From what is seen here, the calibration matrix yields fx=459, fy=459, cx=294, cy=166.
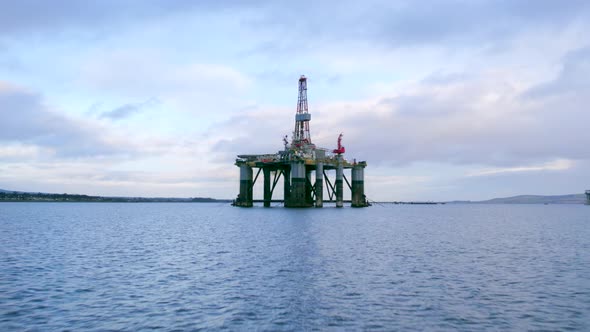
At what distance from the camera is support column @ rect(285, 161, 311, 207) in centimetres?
12425

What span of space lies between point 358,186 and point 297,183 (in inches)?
1343

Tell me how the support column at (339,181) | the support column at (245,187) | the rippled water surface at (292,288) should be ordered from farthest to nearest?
the support column at (339,181) < the support column at (245,187) < the rippled water surface at (292,288)

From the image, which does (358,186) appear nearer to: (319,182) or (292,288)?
(319,182)

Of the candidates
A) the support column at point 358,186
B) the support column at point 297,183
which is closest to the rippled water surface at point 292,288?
the support column at point 297,183

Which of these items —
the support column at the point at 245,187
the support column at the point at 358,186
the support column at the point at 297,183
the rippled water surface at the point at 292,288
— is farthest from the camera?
the support column at the point at 358,186

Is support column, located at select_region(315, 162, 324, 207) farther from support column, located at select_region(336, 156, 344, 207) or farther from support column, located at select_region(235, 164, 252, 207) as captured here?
support column, located at select_region(235, 164, 252, 207)

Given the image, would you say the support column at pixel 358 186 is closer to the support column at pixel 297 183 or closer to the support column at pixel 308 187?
the support column at pixel 308 187

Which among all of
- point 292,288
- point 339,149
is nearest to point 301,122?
point 339,149

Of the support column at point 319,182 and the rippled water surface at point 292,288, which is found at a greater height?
the support column at point 319,182

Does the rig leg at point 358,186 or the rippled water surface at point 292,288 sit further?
the rig leg at point 358,186

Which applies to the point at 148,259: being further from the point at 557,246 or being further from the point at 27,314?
the point at 557,246

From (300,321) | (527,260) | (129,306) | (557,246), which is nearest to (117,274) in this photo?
(129,306)

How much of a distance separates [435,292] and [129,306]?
15.7 meters

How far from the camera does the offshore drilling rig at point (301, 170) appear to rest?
127500 mm
